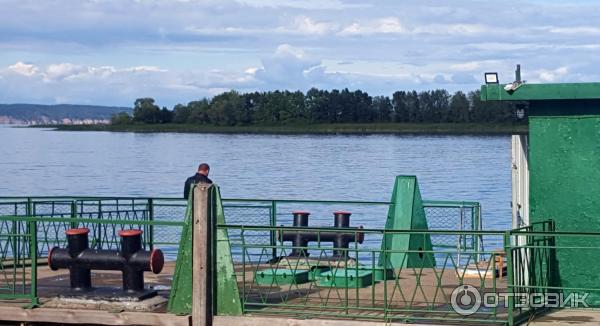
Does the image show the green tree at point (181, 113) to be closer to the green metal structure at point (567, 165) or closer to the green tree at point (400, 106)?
the green tree at point (400, 106)

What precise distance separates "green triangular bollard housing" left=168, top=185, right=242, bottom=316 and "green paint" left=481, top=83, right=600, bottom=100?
3325mm

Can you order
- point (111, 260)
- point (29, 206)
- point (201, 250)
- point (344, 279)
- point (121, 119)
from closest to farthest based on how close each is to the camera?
point (201, 250), point (111, 260), point (344, 279), point (29, 206), point (121, 119)

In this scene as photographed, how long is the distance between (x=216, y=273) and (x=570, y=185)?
13.3 ft

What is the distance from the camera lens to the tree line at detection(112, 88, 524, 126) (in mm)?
137625

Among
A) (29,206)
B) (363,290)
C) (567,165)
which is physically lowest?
(363,290)

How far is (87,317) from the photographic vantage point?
38.2 feet

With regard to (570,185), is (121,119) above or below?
above

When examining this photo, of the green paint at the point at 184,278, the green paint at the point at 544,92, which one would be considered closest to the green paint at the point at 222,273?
the green paint at the point at 184,278

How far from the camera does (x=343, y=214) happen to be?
55.5ft

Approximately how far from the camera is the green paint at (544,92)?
11.9m

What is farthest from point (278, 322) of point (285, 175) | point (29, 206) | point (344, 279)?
point (285, 175)

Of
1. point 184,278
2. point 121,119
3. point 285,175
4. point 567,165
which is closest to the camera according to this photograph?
point 184,278

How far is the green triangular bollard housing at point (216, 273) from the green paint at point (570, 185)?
3.55 m

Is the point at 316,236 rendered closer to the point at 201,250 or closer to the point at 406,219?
the point at 406,219
